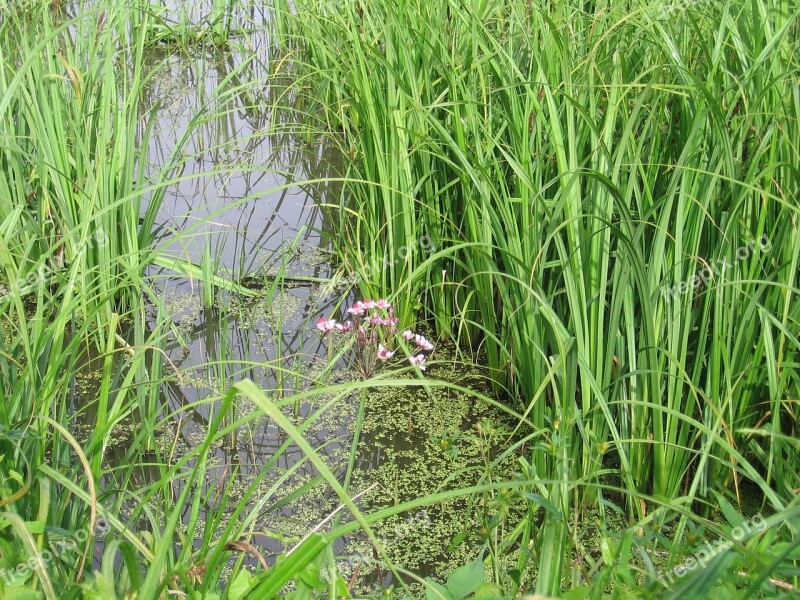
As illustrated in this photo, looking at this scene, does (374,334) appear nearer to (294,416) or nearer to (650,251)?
(294,416)

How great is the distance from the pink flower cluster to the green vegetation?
82 mm

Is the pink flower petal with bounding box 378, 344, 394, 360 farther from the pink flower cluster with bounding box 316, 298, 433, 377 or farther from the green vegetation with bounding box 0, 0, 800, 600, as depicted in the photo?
the green vegetation with bounding box 0, 0, 800, 600

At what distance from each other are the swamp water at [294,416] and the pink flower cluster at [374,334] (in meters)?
0.07

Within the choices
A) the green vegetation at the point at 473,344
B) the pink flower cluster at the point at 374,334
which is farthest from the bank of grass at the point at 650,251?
the pink flower cluster at the point at 374,334

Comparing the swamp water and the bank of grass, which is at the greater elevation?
the bank of grass

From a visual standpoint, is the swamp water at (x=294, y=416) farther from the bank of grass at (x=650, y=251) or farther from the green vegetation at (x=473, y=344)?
the bank of grass at (x=650, y=251)

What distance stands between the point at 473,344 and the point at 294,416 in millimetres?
599

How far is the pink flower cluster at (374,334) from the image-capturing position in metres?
2.12

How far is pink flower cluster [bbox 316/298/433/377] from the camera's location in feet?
6.94

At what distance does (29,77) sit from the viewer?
7.12 ft

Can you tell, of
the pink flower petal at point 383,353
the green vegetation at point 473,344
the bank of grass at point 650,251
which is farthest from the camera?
the pink flower petal at point 383,353

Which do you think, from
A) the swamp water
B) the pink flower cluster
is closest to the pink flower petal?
the pink flower cluster

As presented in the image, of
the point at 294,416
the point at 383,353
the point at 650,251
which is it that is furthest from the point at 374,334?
the point at 650,251

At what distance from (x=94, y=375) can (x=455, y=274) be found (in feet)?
3.33
